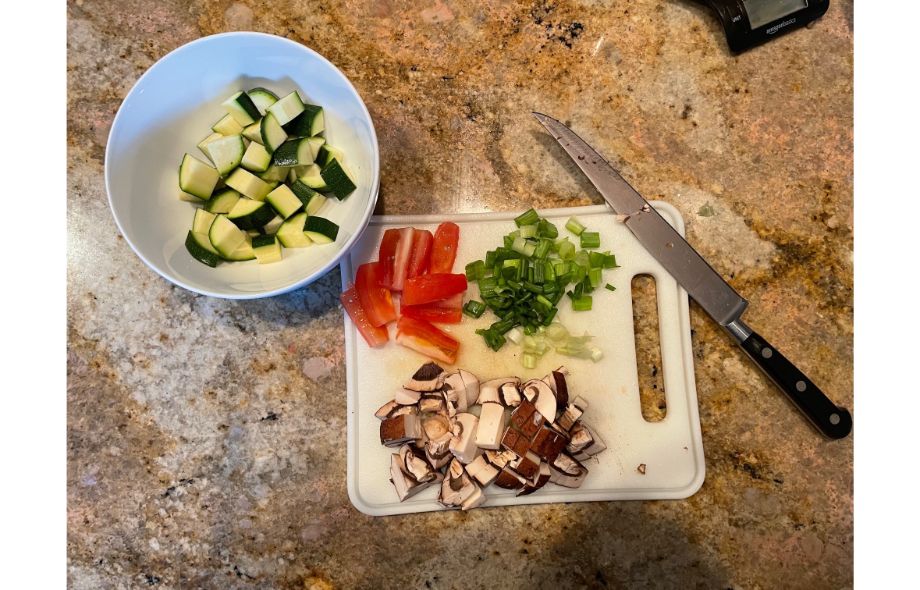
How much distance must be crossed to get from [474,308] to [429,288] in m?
0.18

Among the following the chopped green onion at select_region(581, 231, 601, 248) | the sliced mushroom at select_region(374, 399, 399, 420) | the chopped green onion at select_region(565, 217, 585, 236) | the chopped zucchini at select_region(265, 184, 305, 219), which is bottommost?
the sliced mushroom at select_region(374, 399, 399, 420)

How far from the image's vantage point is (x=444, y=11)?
2.15 m

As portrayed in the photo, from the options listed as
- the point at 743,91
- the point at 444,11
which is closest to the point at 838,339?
the point at 743,91

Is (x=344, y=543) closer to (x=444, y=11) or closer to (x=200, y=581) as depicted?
(x=200, y=581)

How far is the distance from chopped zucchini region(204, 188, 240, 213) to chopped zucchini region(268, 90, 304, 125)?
271 millimetres

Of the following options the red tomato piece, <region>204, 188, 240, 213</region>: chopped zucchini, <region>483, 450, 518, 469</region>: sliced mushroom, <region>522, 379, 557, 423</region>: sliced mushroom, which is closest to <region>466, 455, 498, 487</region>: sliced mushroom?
<region>483, 450, 518, 469</region>: sliced mushroom

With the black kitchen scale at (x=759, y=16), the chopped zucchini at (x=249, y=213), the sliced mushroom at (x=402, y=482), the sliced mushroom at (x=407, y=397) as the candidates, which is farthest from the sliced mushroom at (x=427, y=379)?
the black kitchen scale at (x=759, y=16)

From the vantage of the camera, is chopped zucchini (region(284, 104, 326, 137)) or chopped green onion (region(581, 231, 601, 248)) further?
chopped green onion (region(581, 231, 601, 248))

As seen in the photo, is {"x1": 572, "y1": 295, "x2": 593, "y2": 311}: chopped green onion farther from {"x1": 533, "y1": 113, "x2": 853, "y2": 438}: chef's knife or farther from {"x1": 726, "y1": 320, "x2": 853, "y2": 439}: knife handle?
{"x1": 726, "y1": 320, "x2": 853, "y2": 439}: knife handle

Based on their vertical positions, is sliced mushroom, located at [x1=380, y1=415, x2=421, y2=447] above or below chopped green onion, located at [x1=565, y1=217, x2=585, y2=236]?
below

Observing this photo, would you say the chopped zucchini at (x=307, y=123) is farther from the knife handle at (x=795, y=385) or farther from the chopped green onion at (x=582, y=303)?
the knife handle at (x=795, y=385)

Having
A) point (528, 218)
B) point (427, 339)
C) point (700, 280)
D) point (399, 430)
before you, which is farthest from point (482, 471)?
point (700, 280)

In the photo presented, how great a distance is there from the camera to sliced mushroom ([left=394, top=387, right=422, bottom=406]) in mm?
1886

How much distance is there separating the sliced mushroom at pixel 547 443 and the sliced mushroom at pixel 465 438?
0.19 m
